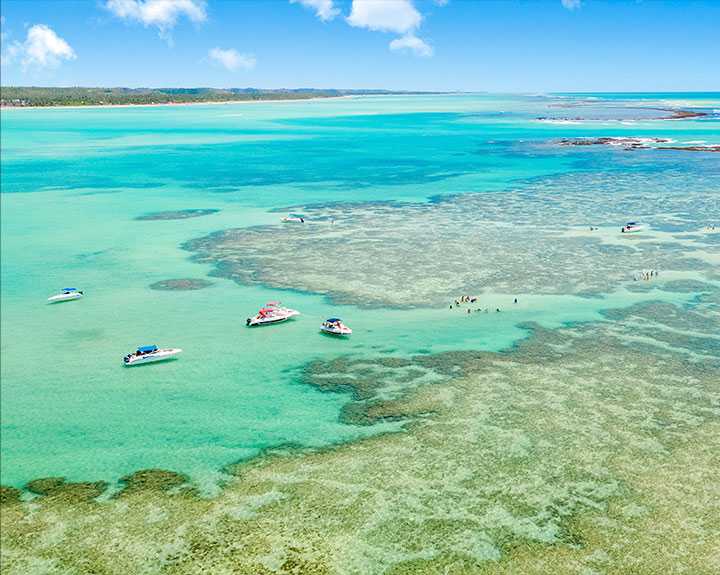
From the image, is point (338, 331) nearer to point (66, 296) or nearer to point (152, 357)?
point (152, 357)

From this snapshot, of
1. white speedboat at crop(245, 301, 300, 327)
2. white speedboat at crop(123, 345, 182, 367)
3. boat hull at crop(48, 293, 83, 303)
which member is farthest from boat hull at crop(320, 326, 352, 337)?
boat hull at crop(48, 293, 83, 303)

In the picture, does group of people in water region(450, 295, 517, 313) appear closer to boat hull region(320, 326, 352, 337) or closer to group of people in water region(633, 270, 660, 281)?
boat hull region(320, 326, 352, 337)

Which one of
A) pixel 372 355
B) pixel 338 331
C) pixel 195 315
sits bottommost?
pixel 372 355

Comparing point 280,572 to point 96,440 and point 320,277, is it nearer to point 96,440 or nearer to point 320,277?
point 96,440

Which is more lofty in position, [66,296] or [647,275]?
[647,275]

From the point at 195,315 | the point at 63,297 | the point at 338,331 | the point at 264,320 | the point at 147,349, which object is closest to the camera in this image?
the point at 147,349

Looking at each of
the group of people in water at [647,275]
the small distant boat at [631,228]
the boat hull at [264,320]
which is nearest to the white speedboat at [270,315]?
the boat hull at [264,320]

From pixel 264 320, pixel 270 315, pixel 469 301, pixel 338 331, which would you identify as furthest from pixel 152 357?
pixel 469 301

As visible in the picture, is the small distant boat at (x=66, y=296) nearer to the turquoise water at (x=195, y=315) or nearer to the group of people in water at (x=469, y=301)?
the turquoise water at (x=195, y=315)
